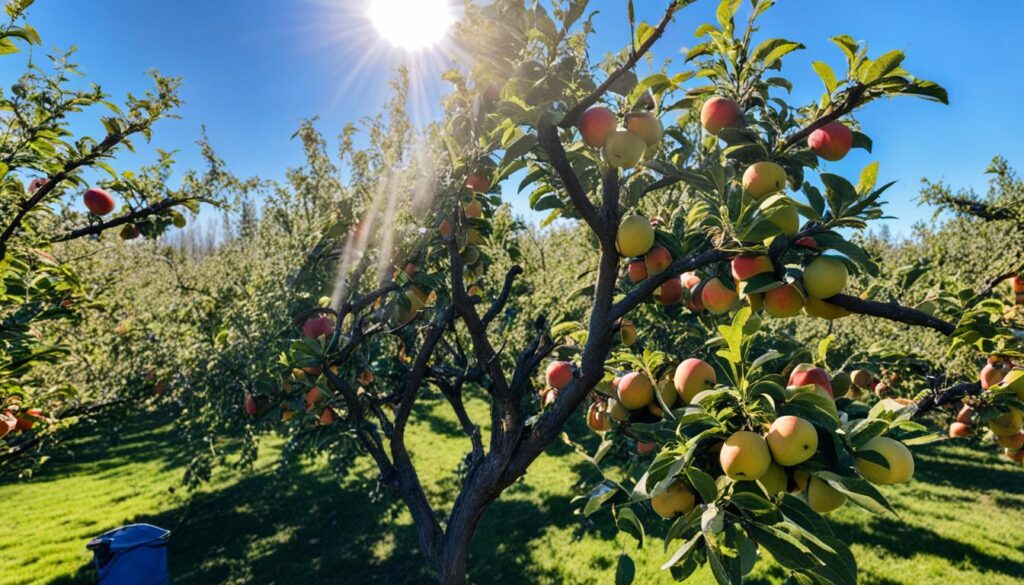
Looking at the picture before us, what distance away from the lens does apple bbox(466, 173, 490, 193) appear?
2675 millimetres

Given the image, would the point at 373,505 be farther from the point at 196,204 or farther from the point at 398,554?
the point at 196,204

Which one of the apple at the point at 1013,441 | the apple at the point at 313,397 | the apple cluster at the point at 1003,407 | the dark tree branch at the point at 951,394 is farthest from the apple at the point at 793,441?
the apple at the point at 313,397

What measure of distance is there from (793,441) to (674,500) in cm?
45

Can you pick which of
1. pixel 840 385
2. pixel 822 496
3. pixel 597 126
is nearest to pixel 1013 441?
pixel 840 385

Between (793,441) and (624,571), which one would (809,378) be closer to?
(793,441)

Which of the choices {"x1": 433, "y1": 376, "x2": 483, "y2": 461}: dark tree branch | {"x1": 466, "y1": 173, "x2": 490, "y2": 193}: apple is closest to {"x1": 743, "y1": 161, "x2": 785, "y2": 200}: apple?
{"x1": 466, "y1": 173, "x2": 490, "y2": 193}: apple

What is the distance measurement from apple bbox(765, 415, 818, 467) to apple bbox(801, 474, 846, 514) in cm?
15

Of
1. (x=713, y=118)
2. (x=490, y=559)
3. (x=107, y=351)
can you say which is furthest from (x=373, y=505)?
(x=713, y=118)

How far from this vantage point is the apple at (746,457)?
1248mm

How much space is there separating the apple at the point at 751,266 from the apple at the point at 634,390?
599 mm

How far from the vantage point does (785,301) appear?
5.30ft

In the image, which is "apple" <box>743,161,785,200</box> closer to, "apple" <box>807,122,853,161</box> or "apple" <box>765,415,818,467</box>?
"apple" <box>807,122,853,161</box>

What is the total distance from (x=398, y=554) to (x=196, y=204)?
5177mm

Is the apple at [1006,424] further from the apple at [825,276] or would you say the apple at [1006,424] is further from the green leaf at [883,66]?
the green leaf at [883,66]
